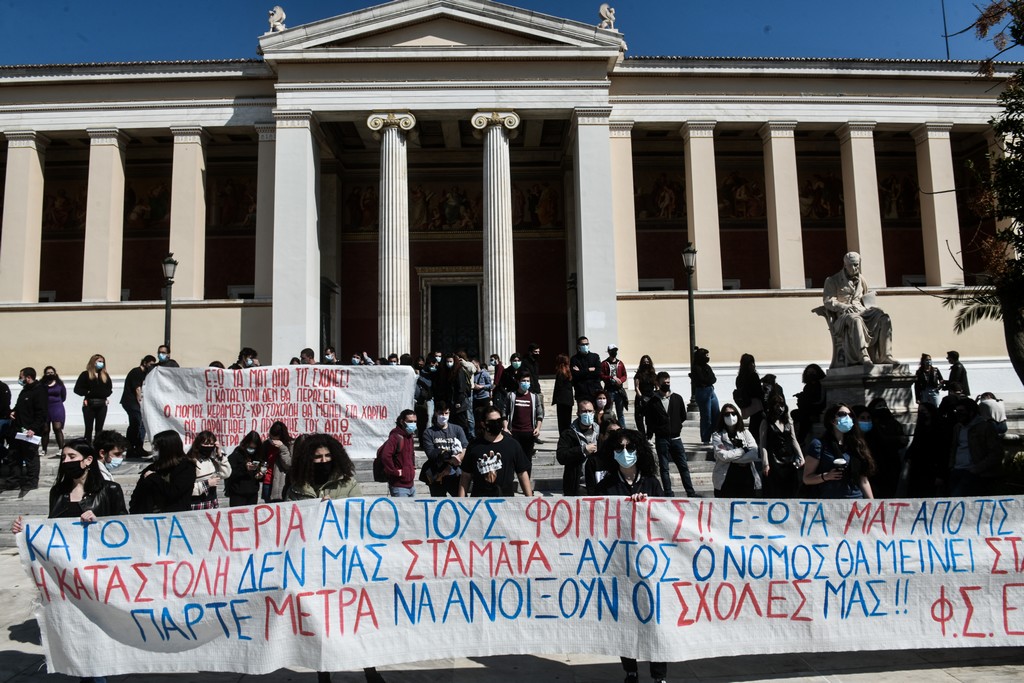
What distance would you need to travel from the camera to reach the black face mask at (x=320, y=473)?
5.91 meters

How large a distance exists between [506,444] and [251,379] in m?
6.45

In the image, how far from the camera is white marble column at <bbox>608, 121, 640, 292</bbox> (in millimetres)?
21578

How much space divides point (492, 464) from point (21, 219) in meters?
20.3

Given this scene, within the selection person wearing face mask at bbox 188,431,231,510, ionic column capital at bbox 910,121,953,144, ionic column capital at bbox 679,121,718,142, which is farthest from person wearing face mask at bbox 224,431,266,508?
ionic column capital at bbox 910,121,953,144

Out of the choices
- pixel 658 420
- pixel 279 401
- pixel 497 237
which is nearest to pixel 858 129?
pixel 497 237

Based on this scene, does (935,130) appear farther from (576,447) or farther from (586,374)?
(576,447)

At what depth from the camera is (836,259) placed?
82.9 feet

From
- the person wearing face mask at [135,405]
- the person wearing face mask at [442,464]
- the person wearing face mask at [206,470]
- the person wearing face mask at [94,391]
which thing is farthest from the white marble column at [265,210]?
the person wearing face mask at [206,470]

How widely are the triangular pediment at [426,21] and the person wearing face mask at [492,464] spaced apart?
1582 cm

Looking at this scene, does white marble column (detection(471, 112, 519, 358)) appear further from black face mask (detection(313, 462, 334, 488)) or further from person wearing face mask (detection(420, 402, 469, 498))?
black face mask (detection(313, 462, 334, 488))

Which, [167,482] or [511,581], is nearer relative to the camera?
[511,581]

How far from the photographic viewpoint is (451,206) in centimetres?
2628

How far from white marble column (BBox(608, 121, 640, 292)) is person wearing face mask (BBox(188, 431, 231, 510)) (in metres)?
15.2

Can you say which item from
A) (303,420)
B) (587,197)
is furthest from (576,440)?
(587,197)
